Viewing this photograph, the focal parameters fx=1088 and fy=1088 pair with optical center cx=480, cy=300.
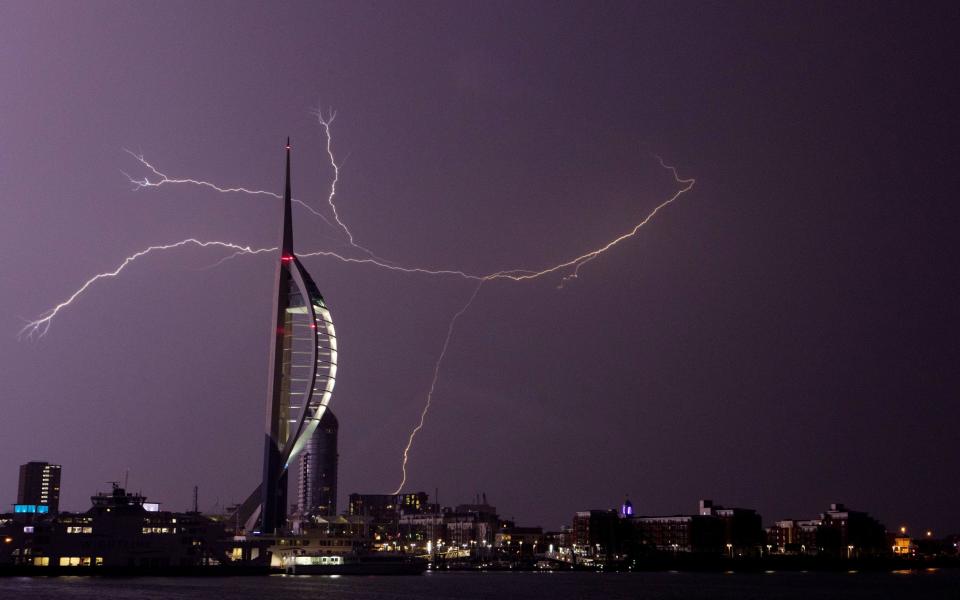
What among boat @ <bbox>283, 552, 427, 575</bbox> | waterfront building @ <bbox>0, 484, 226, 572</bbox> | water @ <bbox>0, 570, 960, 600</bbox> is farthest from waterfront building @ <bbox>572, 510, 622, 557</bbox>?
waterfront building @ <bbox>0, 484, 226, 572</bbox>

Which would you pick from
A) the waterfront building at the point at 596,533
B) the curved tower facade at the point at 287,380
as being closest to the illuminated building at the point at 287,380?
the curved tower facade at the point at 287,380

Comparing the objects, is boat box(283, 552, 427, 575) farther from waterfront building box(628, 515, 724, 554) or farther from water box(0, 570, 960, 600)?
waterfront building box(628, 515, 724, 554)

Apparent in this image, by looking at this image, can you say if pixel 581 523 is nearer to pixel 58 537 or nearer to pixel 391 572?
pixel 391 572

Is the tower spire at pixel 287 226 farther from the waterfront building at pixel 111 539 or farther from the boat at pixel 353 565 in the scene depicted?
the boat at pixel 353 565

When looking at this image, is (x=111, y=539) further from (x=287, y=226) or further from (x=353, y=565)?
(x=287, y=226)

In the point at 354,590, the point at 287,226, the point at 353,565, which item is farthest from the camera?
the point at 353,565

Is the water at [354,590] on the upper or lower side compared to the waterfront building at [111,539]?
lower

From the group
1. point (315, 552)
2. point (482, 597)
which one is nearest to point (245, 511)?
point (315, 552)

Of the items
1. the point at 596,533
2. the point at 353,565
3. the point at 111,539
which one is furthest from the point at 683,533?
the point at 111,539

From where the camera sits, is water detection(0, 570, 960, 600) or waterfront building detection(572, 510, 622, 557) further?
waterfront building detection(572, 510, 622, 557)

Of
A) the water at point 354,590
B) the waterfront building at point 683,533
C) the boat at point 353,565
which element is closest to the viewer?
the water at point 354,590

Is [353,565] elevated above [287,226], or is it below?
below
